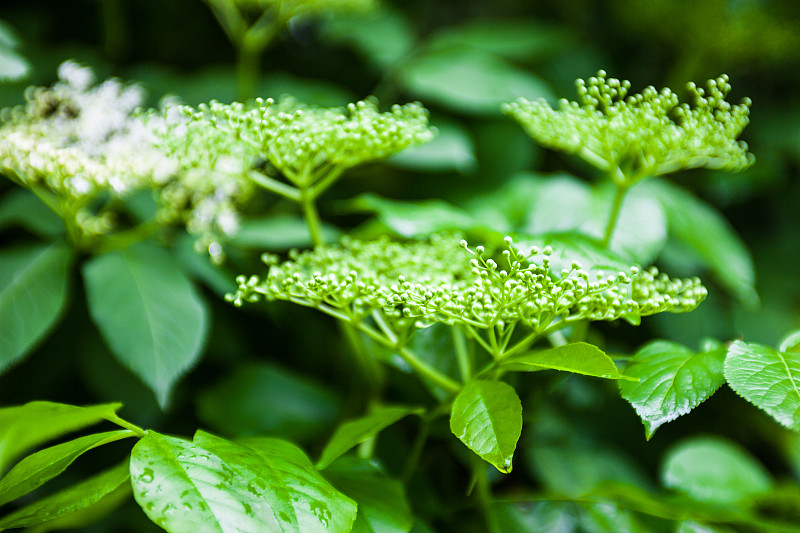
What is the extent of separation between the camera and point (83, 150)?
2.80 feet

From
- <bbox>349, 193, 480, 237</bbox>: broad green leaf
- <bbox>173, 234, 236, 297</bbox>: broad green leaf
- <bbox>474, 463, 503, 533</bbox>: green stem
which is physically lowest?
<bbox>474, 463, 503, 533</bbox>: green stem

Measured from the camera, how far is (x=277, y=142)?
0.67 metres

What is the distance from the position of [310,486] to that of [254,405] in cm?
43

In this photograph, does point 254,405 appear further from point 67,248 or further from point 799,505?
point 799,505

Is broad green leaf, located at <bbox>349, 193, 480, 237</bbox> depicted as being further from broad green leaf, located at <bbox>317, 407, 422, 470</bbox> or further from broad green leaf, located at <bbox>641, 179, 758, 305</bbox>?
broad green leaf, located at <bbox>641, 179, 758, 305</bbox>

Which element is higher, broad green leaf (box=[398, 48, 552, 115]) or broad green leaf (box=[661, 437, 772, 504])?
broad green leaf (box=[398, 48, 552, 115])

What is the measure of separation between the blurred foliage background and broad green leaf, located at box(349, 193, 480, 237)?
0.04 meters

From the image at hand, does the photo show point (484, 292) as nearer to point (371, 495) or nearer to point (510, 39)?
point (371, 495)

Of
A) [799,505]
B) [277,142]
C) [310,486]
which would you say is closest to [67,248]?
[277,142]

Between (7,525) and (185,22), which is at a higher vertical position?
(185,22)

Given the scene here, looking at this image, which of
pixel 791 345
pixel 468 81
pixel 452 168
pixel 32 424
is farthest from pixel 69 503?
pixel 468 81

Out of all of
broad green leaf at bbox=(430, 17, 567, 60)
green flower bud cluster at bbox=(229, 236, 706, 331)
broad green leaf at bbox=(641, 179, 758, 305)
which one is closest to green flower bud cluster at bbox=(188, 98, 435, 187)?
green flower bud cluster at bbox=(229, 236, 706, 331)

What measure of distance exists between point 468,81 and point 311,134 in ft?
2.12

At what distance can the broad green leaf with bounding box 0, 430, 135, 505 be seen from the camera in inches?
21.6
